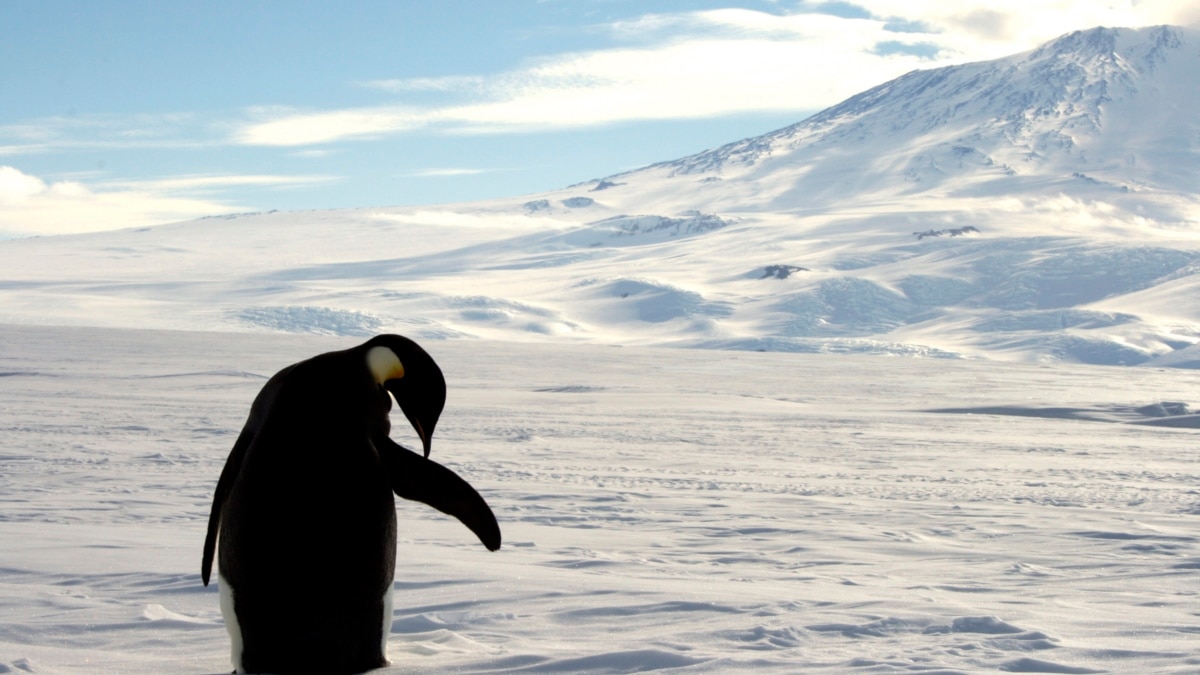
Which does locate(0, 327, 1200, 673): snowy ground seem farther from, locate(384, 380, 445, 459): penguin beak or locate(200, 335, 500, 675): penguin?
locate(384, 380, 445, 459): penguin beak

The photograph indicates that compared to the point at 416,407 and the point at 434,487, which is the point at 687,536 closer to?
the point at 434,487

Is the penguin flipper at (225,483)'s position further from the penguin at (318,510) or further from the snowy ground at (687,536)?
the snowy ground at (687,536)

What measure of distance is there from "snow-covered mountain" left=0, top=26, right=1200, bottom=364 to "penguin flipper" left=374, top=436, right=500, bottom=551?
1398 inches

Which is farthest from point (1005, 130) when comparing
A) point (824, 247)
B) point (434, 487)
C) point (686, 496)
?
point (434, 487)

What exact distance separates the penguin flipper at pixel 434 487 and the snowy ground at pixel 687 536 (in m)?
0.31

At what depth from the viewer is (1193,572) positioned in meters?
4.96

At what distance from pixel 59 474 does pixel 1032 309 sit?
4948 cm

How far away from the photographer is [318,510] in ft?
8.92

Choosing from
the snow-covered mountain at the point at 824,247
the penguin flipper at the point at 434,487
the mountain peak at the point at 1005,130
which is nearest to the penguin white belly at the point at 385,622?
the penguin flipper at the point at 434,487

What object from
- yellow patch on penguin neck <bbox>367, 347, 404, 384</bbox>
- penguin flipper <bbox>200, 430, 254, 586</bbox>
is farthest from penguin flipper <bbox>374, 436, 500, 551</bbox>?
penguin flipper <bbox>200, 430, 254, 586</bbox>

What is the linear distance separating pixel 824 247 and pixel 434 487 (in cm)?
7206

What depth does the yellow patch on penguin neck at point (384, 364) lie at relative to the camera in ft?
9.13

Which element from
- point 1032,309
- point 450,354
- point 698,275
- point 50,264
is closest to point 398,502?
point 450,354

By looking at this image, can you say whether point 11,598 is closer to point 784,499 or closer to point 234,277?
point 784,499
